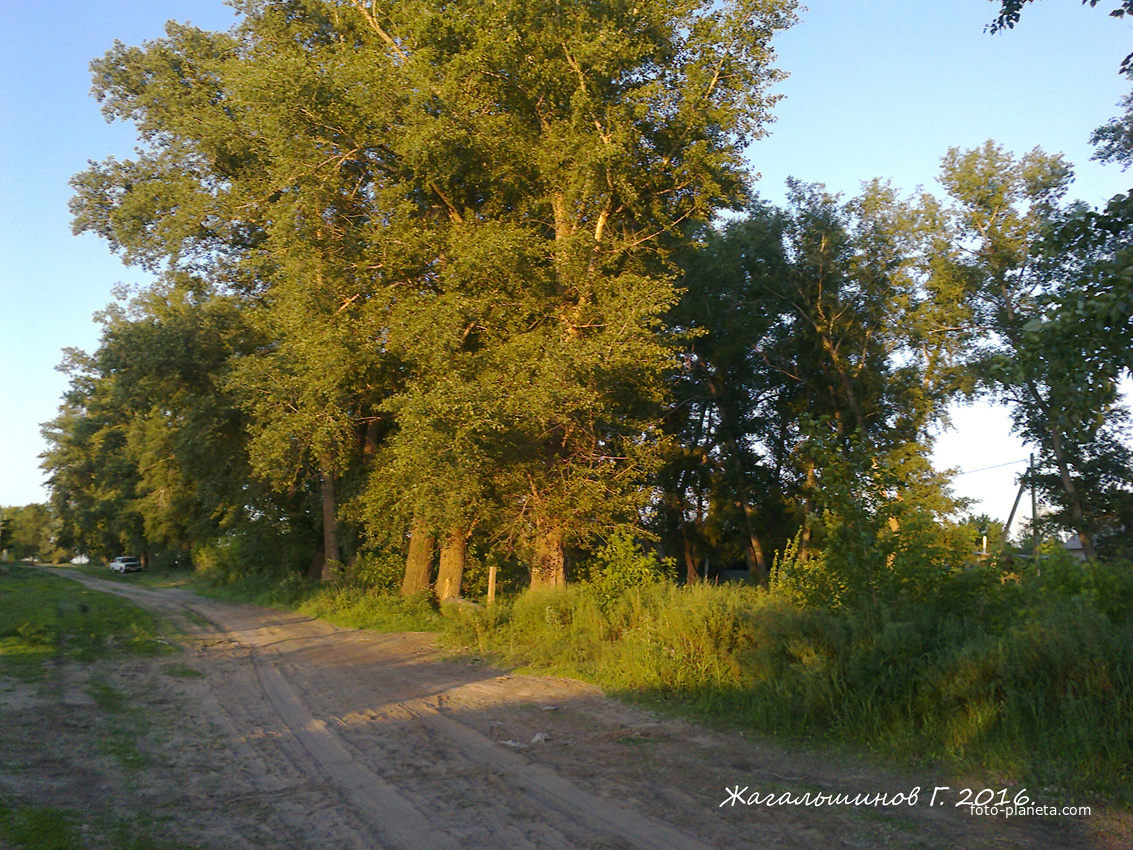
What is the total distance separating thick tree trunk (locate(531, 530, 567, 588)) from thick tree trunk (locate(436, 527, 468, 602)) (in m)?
3.48

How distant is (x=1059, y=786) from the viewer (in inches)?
222

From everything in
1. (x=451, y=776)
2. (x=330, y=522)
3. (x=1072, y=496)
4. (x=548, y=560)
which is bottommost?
(x=451, y=776)

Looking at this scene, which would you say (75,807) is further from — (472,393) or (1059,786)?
(472,393)

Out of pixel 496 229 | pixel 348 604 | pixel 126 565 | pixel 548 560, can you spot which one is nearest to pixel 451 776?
pixel 548 560

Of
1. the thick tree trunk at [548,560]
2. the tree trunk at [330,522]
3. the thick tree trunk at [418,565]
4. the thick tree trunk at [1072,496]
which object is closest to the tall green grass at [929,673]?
the thick tree trunk at [548,560]

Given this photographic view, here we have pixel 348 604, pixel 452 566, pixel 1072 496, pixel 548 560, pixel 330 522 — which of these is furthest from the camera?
pixel 1072 496

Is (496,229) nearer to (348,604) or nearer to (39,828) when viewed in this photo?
(348,604)

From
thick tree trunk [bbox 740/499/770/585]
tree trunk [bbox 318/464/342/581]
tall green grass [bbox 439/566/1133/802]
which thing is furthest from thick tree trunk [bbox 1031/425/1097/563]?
tree trunk [bbox 318/464/342/581]

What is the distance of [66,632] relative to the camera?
14695 mm

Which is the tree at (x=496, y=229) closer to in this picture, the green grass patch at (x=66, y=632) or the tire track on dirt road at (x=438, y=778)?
the green grass patch at (x=66, y=632)

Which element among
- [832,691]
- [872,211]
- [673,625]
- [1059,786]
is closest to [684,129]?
[673,625]

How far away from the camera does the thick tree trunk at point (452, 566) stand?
2058cm

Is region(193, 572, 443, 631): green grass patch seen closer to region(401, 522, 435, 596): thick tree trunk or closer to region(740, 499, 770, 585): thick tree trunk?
region(401, 522, 435, 596): thick tree trunk

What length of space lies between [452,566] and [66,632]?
8748 millimetres
